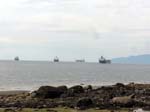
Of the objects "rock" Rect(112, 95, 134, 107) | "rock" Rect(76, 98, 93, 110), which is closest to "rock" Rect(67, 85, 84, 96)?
"rock" Rect(112, 95, 134, 107)

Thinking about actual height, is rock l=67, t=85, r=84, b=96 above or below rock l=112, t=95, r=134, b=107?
above

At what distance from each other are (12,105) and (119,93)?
12625 millimetres

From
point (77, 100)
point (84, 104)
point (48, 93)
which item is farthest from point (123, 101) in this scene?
point (48, 93)

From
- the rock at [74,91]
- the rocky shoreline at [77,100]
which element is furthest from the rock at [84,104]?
the rock at [74,91]

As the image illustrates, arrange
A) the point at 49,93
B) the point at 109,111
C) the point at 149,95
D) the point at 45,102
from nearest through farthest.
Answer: the point at 109,111 < the point at 45,102 < the point at 49,93 < the point at 149,95

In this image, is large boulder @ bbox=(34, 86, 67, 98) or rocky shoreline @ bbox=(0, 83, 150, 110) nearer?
rocky shoreline @ bbox=(0, 83, 150, 110)

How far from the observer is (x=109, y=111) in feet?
121

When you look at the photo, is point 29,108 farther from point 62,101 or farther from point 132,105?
point 132,105

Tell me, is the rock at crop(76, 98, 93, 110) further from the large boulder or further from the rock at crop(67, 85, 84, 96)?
the rock at crop(67, 85, 84, 96)

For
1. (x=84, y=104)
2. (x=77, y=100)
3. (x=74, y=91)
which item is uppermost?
(x=74, y=91)

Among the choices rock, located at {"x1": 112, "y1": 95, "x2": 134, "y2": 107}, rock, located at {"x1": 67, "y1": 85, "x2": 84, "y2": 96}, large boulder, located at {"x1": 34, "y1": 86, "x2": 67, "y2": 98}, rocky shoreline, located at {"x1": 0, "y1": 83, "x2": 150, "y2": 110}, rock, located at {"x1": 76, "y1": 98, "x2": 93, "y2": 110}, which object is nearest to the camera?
rock, located at {"x1": 76, "y1": 98, "x2": 93, "y2": 110}

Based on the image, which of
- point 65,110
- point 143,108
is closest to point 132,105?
point 143,108

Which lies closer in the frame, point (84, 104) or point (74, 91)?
point (84, 104)

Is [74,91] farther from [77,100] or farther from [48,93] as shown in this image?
[77,100]
